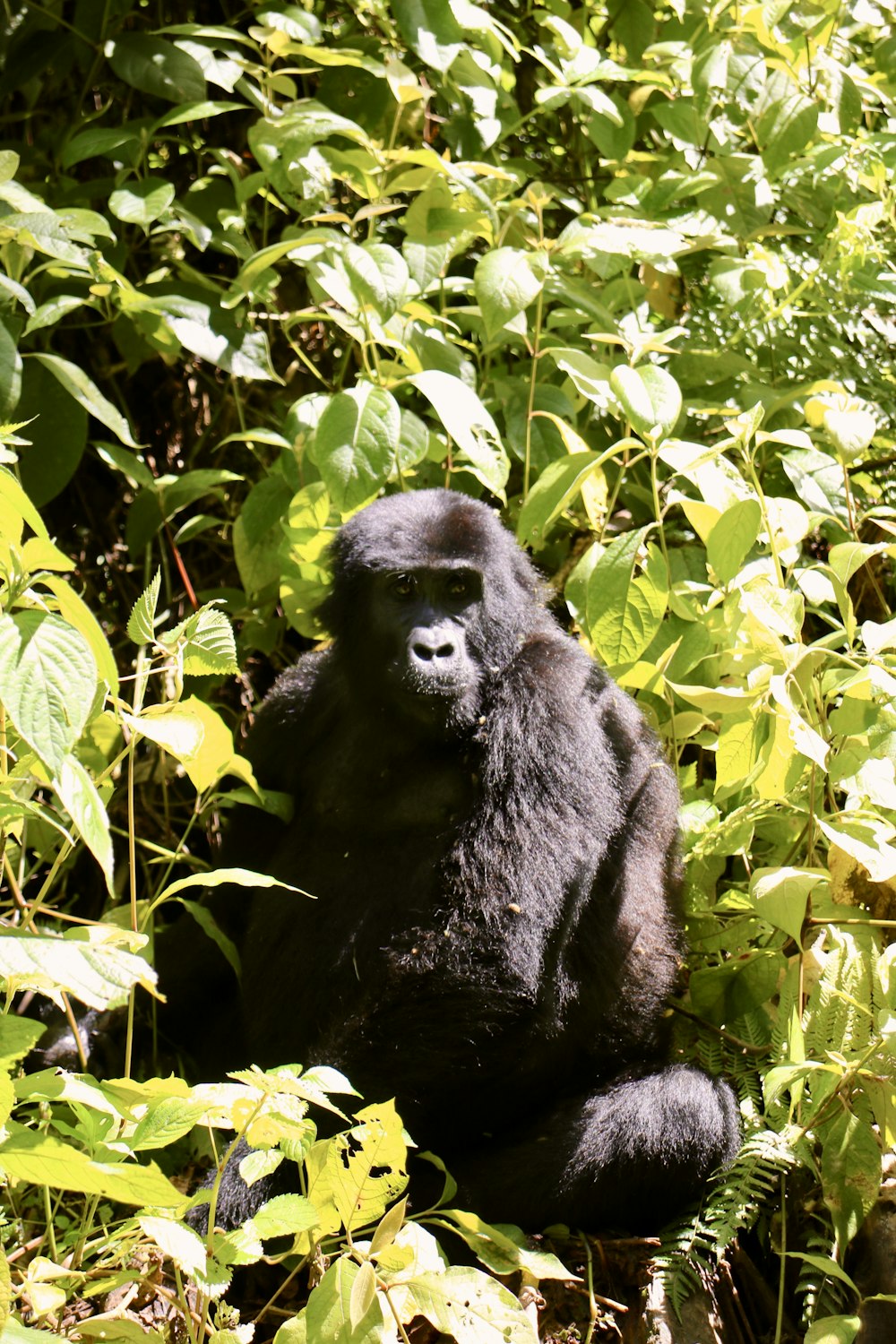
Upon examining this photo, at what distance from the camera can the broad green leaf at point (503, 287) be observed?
132 inches

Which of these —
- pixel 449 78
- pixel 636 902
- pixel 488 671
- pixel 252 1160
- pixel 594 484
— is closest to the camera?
pixel 252 1160

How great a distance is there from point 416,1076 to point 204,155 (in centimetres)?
336

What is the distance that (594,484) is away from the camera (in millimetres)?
3762

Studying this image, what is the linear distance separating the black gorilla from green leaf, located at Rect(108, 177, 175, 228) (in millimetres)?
1103

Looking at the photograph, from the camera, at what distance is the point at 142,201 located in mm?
3820

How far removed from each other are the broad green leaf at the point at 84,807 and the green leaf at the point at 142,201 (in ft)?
7.73

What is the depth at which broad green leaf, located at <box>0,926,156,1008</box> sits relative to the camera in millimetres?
1676

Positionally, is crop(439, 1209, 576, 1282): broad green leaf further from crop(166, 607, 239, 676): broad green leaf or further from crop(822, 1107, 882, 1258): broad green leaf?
crop(166, 607, 239, 676): broad green leaf

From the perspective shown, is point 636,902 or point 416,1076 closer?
point 416,1076

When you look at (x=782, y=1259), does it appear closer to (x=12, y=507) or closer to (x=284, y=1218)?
(x=284, y=1218)

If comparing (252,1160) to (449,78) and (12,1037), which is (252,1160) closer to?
(12,1037)

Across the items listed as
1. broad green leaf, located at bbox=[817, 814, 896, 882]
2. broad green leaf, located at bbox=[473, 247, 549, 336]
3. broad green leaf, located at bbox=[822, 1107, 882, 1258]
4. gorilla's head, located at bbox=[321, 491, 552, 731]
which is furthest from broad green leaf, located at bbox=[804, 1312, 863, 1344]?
broad green leaf, located at bbox=[473, 247, 549, 336]

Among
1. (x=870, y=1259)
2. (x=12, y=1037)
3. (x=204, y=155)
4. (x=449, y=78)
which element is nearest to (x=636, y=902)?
(x=870, y=1259)

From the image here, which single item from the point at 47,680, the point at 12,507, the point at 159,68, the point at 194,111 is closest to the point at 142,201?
the point at 194,111
